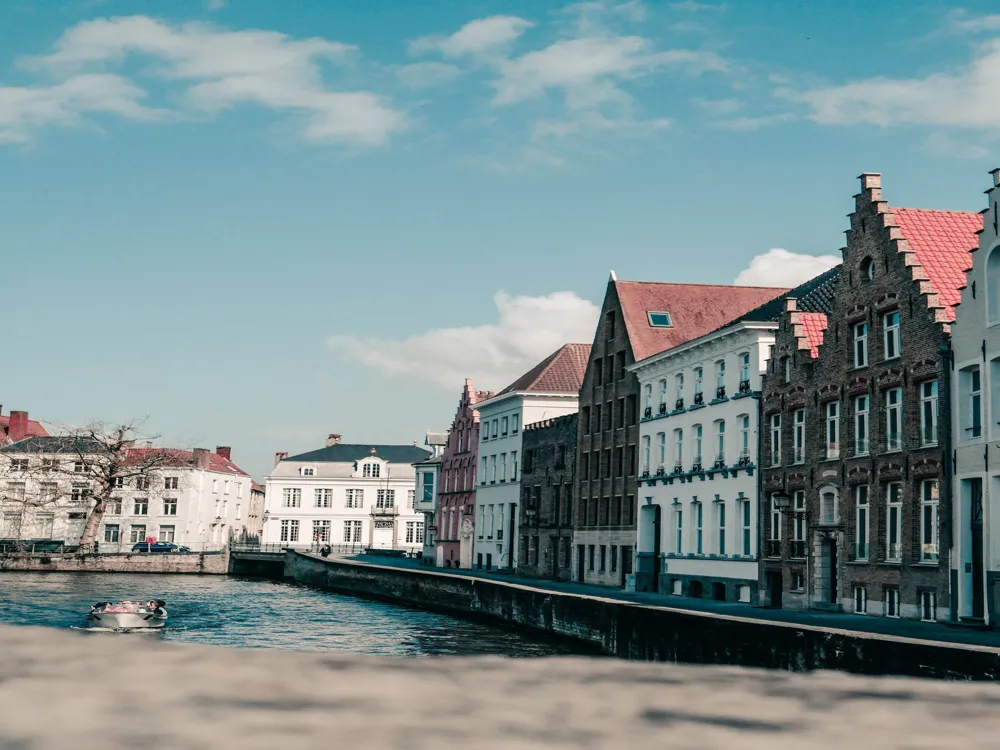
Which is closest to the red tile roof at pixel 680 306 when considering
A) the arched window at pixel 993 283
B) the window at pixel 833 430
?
the window at pixel 833 430

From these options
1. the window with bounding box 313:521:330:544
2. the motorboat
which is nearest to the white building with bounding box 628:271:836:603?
the motorboat

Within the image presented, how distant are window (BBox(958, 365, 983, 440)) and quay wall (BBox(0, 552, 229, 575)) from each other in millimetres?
71702

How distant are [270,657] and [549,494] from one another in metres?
66.8

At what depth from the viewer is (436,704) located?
209 inches

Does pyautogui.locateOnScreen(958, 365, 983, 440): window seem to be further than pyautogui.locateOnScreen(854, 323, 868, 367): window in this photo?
No

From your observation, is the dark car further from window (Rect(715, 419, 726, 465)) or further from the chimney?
window (Rect(715, 419, 726, 465))

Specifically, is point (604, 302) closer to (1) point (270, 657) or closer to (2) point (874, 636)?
(2) point (874, 636)

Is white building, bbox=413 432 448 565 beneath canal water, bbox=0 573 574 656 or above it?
above

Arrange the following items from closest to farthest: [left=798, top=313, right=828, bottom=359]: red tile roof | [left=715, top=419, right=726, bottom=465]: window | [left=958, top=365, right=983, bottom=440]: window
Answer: [left=958, top=365, right=983, bottom=440]: window, [left=798, top=313, right=828, bottom=359]: red tile roof, [left=715, top=419, right=726, bottom=465]: window

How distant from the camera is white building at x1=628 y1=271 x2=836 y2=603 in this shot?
47.7 meters

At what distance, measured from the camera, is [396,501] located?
128125 millimetres

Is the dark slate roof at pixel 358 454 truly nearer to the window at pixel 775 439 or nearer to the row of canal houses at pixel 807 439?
the row of canal houses at pixel 807 439

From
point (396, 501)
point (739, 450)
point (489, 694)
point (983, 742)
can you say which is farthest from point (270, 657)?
point (396, 501)

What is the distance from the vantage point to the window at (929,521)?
3519 cm
